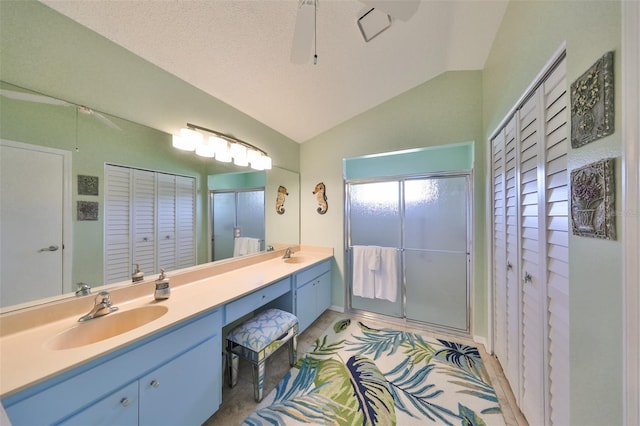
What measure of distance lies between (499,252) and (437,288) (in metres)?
0.88

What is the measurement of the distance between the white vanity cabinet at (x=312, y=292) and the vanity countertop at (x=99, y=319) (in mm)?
256

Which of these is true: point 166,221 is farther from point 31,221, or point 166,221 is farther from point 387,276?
point 387,276

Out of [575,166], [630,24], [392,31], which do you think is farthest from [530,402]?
[392,31]

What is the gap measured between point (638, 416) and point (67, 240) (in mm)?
2224

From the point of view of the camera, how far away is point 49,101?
1.05 meters

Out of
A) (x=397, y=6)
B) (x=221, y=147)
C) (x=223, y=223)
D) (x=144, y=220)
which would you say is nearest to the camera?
(x=397, y=6)

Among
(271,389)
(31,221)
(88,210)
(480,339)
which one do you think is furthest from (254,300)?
(480,339)

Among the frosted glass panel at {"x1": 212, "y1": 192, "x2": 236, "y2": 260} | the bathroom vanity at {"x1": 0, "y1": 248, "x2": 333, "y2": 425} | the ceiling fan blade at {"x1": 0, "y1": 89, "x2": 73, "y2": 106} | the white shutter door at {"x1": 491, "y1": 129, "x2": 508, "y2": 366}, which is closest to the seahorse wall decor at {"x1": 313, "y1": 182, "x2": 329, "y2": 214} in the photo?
the frosted glass panel at {"x1": 212, "y1": 192, "x2": 236, "y2": 260}

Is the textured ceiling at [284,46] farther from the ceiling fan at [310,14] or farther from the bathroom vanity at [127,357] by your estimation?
the bathroom vanity at [127,357]

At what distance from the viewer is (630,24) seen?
1.81ft

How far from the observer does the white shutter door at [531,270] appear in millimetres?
1071

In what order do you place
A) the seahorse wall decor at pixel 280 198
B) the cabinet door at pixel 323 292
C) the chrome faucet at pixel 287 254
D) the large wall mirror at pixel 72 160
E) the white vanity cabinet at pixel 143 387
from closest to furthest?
1. the white vanity cabinet at pixel 143 387
2. the large wall mirror at pixel 72 160
3. the cabinet door at pixel 323 292
4. the chrome faucet at pixel 287 254
5. the seahorse wall decor at pixel 280 198

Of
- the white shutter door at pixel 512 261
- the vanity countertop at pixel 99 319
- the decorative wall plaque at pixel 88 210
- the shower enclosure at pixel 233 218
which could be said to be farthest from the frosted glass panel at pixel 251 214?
the white shutter door at pixel 512 261

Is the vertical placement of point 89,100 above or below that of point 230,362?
above
